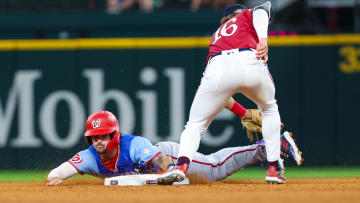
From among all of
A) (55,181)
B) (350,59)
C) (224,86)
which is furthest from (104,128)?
(350,59)

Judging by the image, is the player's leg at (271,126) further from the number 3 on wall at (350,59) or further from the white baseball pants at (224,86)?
the number 3 on wall at (350,59)

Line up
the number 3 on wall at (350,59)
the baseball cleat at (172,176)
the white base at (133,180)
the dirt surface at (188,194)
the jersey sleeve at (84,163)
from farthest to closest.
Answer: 1. the number 3 on wall at (350,59)
2. the jersey sleeve at (84,163)
3. the white base at (133,180)
4. the baseball cleat at (172,176)
5. the dirt surface at (188,194)

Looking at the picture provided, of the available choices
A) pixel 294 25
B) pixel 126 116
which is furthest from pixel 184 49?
pixel 294 25

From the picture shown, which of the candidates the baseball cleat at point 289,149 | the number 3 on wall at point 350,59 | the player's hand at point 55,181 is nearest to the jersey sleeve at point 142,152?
the player's hand at point 55,181

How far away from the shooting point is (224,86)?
5.76 m

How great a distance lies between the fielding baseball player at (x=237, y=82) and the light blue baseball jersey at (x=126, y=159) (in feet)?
1.22

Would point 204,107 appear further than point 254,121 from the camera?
No

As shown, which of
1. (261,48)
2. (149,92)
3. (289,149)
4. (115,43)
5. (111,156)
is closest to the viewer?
(261,48)

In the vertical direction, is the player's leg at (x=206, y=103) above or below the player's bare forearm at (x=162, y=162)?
above

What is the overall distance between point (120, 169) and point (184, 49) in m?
4.13

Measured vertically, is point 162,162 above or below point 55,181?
above

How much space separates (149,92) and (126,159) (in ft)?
13.0

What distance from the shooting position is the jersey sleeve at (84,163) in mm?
6148

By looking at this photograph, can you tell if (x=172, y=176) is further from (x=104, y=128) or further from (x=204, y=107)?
(x=104, y=128)
